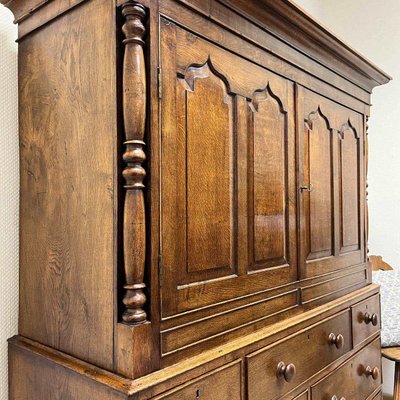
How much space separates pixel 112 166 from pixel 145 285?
0.82 feet

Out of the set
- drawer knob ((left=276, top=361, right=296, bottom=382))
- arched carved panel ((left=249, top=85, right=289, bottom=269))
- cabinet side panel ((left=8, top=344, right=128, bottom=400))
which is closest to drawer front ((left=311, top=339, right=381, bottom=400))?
drawer knob ((left=276, top=361, right=296, bottom=382))

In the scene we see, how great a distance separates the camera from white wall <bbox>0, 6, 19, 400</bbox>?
1.14m

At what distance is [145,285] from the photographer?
0.86 m

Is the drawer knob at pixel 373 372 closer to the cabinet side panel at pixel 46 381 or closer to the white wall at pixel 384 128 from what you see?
the white wall at pixel 384 128

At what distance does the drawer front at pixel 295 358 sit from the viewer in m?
1.11

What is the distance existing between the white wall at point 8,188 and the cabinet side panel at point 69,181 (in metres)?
0.03

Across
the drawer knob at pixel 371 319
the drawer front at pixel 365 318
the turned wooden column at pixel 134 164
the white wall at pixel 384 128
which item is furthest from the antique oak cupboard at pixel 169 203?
the white wall at pixel 384 128

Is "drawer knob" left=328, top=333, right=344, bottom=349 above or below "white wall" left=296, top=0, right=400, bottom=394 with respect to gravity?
below

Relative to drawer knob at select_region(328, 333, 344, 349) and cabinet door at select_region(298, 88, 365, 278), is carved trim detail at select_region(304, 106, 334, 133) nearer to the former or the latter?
cabinet door at select_region(298, 88, 365, 278)

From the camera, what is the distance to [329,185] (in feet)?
5.10

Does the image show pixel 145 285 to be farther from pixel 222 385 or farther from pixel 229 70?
pixel 229 70

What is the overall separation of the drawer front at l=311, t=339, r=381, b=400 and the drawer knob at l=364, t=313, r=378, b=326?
0.09 metres

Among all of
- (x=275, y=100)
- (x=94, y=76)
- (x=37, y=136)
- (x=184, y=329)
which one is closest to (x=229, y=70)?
(x=275, y=100)

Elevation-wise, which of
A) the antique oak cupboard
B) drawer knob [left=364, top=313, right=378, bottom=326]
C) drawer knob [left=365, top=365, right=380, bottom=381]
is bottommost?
drawer knob [left=365, top=365, right=380, bottom=381]
